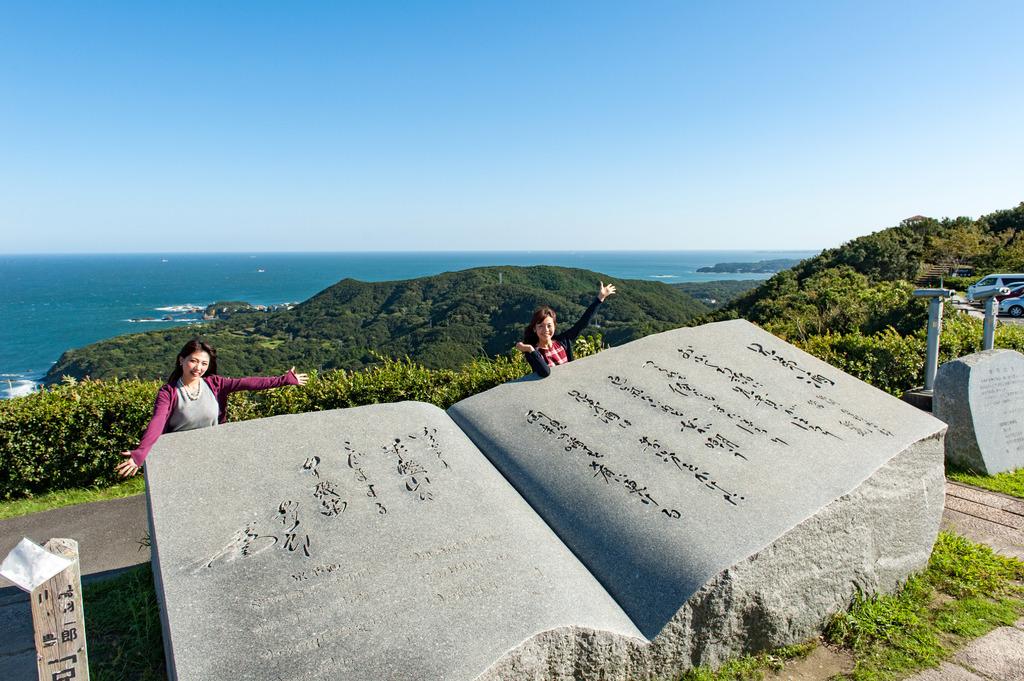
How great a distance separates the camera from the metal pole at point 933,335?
634 centimetres

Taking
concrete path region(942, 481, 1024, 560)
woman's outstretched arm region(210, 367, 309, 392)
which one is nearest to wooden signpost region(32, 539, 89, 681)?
woman's outstretched arm region(210, 367, 309, 392)

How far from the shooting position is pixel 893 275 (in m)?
29.9

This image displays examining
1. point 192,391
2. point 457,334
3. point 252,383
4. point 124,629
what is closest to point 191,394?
point 192,391

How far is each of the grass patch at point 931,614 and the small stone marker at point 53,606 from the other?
3228 millimetres

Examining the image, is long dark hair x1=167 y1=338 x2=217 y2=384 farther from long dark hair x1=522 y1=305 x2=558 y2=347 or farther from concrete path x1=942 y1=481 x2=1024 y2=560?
concrete path x1=942 y1=481 x2=1024 y2=560

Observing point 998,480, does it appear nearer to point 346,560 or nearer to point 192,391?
point 346,560

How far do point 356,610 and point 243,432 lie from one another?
1577 millimetres

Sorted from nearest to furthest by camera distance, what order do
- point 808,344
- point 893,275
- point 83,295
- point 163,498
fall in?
1. point 163,498
2. point 808,344
3. point 893,275
4. point 83,295

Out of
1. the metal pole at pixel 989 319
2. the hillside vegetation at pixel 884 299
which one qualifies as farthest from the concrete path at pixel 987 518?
the metal pole at pixel 989 319

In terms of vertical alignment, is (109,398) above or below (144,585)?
above

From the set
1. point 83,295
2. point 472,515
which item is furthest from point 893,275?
point 83,295

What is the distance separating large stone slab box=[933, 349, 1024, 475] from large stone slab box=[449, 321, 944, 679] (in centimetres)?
206

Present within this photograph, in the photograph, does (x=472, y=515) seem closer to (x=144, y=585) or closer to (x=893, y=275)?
(x=144, y=585)

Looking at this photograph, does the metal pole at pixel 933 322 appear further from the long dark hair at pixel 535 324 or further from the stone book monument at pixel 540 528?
the long dark hair at pixel 535 324
